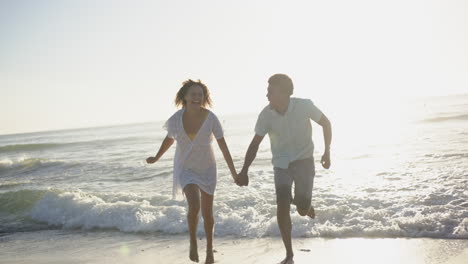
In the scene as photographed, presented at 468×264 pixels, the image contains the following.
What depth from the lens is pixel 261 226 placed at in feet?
23.1

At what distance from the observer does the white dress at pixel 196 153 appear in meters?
4.75

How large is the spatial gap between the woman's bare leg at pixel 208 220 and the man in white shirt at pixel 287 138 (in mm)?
569

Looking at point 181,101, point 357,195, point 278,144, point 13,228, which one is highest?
point 181,101

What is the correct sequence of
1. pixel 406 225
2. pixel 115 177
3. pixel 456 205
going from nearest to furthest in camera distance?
pixel 406 225
pixel 456 205
pixel 115 177

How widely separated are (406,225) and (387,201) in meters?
1.51

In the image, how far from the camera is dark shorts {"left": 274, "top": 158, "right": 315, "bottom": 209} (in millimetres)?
4551

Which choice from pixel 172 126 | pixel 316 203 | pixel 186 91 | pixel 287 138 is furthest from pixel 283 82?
pixel 316 203

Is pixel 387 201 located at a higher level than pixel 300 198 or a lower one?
lower

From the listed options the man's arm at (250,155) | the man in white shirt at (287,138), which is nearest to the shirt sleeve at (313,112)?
the man in white shirt at (287,138)

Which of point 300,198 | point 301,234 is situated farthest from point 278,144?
point 301,234

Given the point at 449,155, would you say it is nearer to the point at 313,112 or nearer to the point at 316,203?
the point at 316,203

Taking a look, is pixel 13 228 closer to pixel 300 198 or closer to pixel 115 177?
pixel 115 177

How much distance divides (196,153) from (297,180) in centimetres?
124

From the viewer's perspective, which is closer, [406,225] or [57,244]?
[406,225]
